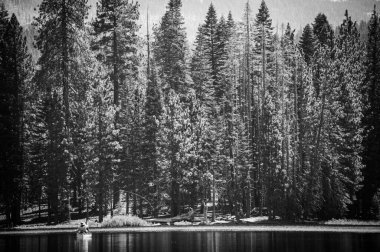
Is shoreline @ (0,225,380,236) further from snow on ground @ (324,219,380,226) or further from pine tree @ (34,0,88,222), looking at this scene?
pine tree @ (34,0,88,222)

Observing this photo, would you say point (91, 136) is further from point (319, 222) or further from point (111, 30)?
point (319, 222)

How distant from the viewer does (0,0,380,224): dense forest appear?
4481 centimetres

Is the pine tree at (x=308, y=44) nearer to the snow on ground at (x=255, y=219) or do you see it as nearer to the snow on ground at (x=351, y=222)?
the snow on ground at (x=255, y=219)

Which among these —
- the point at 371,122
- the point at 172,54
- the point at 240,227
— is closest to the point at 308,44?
the point at 172,54

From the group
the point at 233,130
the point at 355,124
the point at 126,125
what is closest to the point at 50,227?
the point at 126,125

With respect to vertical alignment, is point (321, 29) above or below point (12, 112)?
above

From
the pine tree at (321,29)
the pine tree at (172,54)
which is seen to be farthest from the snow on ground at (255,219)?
the pine tree at (321,29)

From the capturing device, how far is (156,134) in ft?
163

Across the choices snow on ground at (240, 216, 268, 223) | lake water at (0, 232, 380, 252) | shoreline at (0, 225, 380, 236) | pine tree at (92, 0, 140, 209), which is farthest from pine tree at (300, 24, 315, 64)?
lake water at (0, 232, 380, 252)

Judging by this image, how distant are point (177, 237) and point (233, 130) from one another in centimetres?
1861

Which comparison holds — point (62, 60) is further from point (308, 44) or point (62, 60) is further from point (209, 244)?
point (308, 44)

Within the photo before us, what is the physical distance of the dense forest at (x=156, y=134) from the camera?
147 feet

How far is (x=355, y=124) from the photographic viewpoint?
4522 centimetres

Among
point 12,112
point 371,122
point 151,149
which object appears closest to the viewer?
point 371,122
